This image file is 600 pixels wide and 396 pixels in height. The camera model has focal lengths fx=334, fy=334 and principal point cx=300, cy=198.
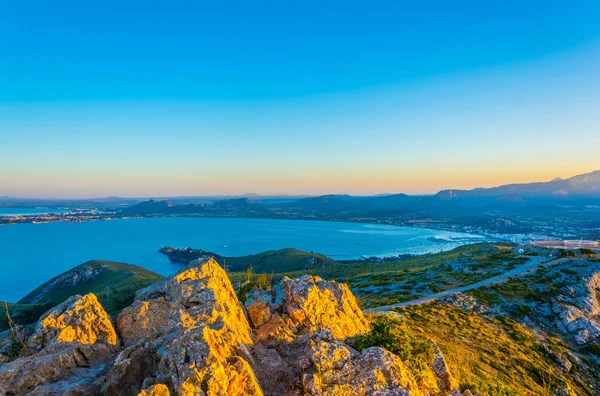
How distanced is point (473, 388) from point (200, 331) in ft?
37.2

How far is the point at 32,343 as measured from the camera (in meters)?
11.8

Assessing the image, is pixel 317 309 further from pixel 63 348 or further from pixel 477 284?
pixel 477 284

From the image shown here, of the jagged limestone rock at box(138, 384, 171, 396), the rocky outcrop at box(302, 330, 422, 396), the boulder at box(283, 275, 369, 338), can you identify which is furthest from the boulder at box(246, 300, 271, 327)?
the jagged limestone rock at box(138, 384, 171, 396)

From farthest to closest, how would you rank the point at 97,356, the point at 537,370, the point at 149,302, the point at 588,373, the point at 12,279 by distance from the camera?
the point at 12,279
the point at 588,373
the point at 537,370
the point at 149,302
the point at 97,356

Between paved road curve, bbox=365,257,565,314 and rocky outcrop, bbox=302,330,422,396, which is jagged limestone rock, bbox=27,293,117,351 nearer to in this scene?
rocky outcrop, bbox=302,330,422,396

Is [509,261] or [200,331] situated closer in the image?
[200,331]

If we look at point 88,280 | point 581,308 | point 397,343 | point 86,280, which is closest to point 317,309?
point 397,343

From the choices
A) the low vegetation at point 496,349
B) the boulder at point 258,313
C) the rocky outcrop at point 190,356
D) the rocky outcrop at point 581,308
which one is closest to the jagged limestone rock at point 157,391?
the rocky outcrop at point 190,356

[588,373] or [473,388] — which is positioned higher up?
[473,388]

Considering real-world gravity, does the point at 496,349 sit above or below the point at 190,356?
below

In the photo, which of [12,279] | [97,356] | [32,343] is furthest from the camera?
[12,279]

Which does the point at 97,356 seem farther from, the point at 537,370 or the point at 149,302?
the point at 537,370

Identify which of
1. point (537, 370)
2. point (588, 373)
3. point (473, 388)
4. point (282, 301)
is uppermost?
point (282, 301)

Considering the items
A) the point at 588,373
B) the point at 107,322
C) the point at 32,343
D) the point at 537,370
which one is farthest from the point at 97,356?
the point at 588,373
